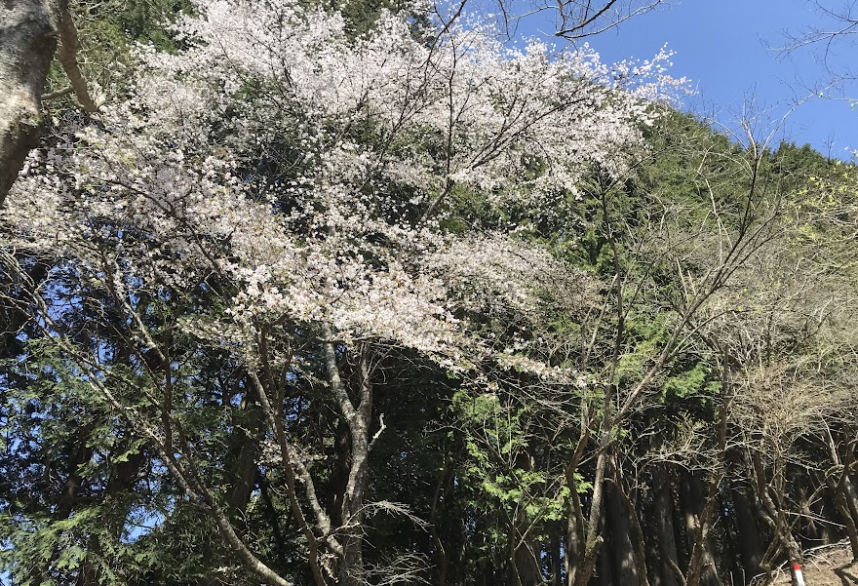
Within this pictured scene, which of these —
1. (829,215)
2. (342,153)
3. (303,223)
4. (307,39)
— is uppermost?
(307,39)

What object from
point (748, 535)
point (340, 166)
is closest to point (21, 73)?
point (340, 166)

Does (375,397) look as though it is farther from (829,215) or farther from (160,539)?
(829,215)

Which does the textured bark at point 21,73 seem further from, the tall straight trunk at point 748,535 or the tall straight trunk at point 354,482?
the tall straight trunk at point 748,535

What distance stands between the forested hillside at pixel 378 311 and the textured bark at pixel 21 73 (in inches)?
106

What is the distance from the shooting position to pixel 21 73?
2.06 meters

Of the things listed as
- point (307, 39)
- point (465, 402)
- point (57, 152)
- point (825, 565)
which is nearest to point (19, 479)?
point (57, 152)

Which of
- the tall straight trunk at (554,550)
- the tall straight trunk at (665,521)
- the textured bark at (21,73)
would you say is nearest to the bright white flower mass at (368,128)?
the tall straight trunk at (554,550)

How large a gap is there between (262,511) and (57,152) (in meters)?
7.26

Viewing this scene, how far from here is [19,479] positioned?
9.02 m

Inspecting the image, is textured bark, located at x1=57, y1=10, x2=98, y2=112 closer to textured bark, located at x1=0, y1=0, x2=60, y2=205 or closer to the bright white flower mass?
textured bark, located at x1=0, y1=0, x2=60, y2=205

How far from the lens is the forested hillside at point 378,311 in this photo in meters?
6.05

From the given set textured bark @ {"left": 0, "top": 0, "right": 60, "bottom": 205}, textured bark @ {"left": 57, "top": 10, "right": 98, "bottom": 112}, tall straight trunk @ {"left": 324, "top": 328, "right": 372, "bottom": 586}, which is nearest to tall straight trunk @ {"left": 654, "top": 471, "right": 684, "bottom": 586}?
tall straight trunk @ {"left": 324, "top": 328, "right": 372, "bottom": 586}

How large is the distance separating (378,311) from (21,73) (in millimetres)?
3884

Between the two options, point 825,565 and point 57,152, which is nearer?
point 57,152
